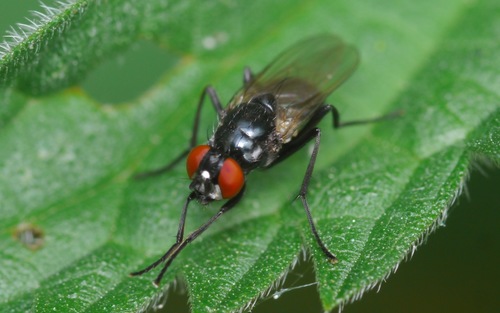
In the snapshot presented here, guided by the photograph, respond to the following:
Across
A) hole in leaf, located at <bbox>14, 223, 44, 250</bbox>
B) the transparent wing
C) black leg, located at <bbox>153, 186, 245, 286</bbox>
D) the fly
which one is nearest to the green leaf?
hole in leaf, located at <bbox>14, 223, 44, 250</bbox>

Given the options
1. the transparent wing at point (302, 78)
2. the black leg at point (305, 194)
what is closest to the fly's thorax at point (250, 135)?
the transparent wing at point (302, 78)

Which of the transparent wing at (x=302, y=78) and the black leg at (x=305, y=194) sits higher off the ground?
the transparent wing at (x=302, y=78)

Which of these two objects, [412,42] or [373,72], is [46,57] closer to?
[373,72]

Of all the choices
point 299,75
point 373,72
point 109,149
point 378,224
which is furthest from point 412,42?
point 109,149

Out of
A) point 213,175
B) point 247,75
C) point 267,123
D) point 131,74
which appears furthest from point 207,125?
point 213,175

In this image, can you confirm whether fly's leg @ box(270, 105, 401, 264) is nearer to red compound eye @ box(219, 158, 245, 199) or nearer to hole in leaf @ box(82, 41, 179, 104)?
red compound eye @ box(219, 158, 245, 199)

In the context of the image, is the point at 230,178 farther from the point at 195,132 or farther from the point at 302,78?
the point at 302,78

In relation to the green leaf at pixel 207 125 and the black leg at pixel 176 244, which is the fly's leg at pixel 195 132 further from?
the black leg at pixel 176 244
